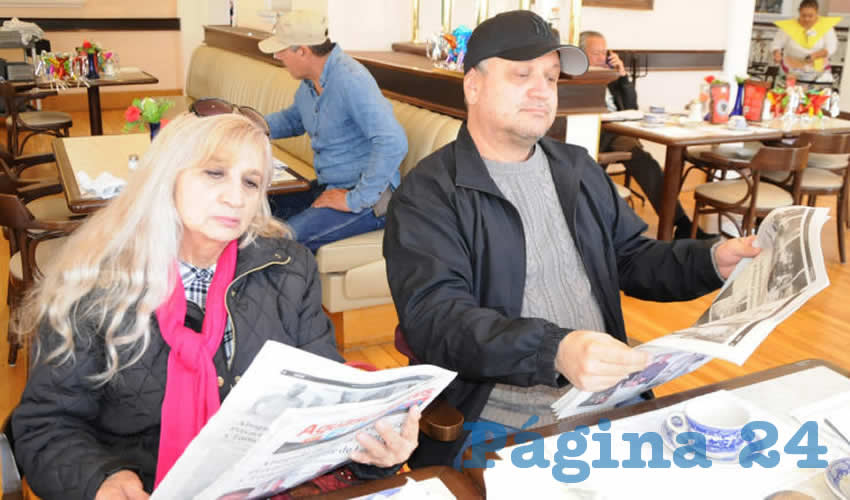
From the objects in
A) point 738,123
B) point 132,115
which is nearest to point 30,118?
point 132,115

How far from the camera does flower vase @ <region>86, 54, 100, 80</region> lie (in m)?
6.04

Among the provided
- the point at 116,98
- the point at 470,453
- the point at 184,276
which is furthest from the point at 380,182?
the point at 116,98

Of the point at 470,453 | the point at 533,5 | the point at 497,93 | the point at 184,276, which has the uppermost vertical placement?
the point at 533,5

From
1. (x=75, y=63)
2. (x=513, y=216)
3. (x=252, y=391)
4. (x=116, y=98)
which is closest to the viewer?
(x=252, y=391)

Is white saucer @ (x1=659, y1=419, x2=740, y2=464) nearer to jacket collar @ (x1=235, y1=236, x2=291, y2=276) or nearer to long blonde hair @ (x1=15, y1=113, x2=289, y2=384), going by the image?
jacket collar @ (x1=235, y1=236, x2=291, y2=276)

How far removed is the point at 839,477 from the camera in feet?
3.44

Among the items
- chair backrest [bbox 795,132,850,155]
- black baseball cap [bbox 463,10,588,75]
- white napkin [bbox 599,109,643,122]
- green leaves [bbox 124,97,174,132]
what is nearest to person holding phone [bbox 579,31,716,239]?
white napkin [bbox 599,109,643,122]

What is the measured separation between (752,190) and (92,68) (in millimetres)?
4899

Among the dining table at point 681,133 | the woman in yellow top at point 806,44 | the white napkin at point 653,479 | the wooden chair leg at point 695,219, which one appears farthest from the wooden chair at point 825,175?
the white napkin at point 653,479

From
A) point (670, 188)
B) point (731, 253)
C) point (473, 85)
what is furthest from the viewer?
point (670, 188)

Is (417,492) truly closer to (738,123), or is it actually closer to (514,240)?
(514,240)

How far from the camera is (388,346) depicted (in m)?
3.48

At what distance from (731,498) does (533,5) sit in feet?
14.3

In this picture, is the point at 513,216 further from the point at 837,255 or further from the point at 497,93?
the point at 837,255
